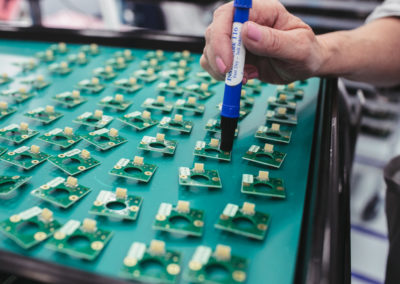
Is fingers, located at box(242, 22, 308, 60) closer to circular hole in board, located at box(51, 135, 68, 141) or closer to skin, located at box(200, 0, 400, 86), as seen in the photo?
skin, located at box(200, 0, 400, 86)

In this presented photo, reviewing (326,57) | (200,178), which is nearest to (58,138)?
(200,178)

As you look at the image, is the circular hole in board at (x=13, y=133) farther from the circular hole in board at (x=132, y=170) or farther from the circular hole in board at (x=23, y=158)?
the circular hole in board at (x=132, y=170)

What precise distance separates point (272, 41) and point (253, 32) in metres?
0.05

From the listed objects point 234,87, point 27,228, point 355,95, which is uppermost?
point 234,87

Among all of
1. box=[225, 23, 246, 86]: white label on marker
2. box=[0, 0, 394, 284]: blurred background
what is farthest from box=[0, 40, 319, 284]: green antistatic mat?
box=[0, 0, 394, 284]: blurred background

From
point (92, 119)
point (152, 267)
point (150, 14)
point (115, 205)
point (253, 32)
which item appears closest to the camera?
point (152, 267)

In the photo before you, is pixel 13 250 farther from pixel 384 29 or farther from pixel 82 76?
pixel 384 29

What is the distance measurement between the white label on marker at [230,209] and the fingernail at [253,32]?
0.31 m

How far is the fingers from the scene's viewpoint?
0.61m

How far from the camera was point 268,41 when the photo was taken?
2.09 ft

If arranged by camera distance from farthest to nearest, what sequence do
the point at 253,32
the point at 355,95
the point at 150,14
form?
1. the point at 150,14
2. the point at 355,95
3. the point at 253,32

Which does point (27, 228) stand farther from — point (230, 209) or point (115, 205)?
point (230, 209)

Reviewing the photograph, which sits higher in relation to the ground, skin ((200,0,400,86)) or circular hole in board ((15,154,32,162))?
skin ((200,0,400,86))

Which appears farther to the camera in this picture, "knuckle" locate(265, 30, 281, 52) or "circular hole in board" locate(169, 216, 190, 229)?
"knuckle" locate(265, 30, 281, 52)
